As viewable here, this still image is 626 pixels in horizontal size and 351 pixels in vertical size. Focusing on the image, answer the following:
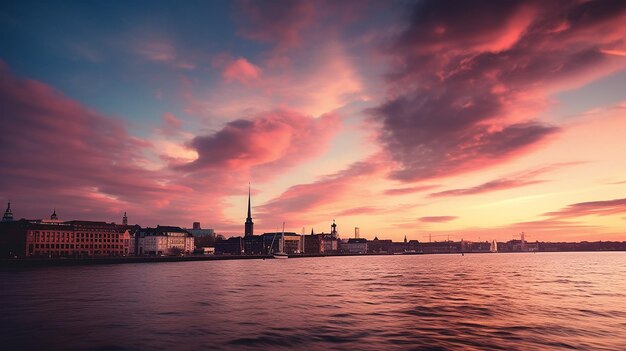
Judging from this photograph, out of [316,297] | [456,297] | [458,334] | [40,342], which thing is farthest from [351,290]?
[40,342]

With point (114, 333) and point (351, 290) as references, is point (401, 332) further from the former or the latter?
point (351, 290)

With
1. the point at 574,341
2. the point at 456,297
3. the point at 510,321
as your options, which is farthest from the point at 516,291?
the point at 574,341

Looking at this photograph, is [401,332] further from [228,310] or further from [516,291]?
[516,291]

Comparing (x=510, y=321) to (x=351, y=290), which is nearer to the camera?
(x=510, y=321)

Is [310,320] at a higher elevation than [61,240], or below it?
below

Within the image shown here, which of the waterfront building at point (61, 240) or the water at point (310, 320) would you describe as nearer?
the water at point (310, 320)

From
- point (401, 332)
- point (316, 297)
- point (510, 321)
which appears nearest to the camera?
point (401, 332)

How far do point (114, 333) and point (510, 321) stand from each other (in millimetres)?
29921

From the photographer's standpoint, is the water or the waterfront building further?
the waterfront building

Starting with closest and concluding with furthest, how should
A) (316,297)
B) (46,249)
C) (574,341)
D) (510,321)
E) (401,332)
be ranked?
(574,341), (401,332), (510,321), (316,297), (46,249)

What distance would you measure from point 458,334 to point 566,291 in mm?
40172

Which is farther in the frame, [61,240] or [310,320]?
[61,240]

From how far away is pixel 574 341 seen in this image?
2938 cm

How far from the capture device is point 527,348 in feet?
87.6
